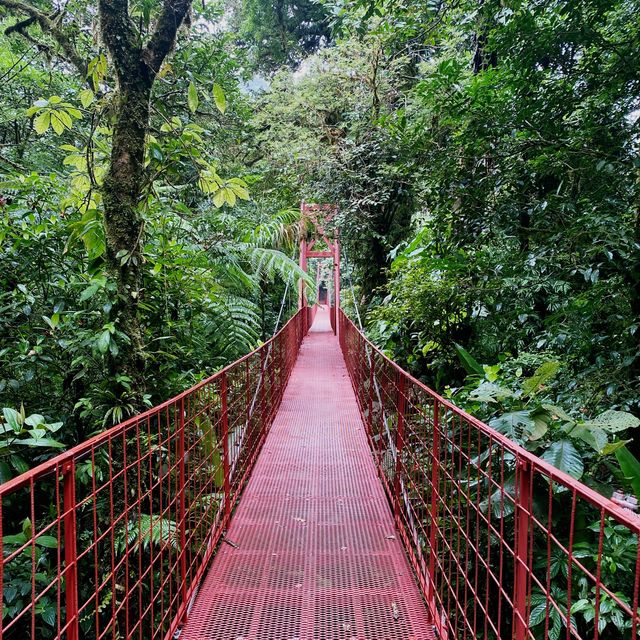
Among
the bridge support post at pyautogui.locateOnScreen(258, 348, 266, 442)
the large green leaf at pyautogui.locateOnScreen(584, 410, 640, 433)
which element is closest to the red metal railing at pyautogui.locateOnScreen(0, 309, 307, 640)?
the bridge support post at pyautogui.locateOnScreen(258, 348, 266, 442)

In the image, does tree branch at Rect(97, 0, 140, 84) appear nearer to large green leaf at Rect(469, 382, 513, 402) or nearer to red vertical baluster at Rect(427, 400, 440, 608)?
red vertical baluster at Rect(427, 400, 440, 608)

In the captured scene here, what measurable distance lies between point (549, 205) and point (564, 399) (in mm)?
1113

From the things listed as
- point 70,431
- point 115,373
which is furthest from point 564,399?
point 70,431

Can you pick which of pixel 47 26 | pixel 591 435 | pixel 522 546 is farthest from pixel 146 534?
pixel 47 26

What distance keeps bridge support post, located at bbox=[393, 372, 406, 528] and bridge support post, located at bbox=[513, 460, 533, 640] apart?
1.36 meters

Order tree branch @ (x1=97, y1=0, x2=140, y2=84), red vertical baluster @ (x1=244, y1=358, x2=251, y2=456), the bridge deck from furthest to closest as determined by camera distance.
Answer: red vertical baluster @ (x1=244, y1=358, x2=251, y2=456) < tree branch @ (x1=97, y1=0, x2=140, y2=84) < the bridge deck

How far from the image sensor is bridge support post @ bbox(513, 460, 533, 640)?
1105mm

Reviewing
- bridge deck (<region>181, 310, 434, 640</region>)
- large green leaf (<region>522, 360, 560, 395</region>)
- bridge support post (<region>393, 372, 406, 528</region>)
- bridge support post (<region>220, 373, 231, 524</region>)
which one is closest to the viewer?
bridge deck (<region>181, 310, 434, 640</region>)

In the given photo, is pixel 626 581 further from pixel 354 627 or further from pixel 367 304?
pixel 367 304

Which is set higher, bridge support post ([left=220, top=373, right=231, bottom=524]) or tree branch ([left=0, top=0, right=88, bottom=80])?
tree branch ([left=0, top=0, right=88, bottom=80])

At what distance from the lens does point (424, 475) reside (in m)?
2.05

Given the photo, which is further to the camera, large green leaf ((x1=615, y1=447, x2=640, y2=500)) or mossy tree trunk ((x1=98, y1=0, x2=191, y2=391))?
mossy tree trunk ((x1=98, y1=0, x2=191, y2=391))

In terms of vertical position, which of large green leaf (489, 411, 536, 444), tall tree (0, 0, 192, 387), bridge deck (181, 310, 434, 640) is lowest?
bridge deck (181, 310, 434, 640)

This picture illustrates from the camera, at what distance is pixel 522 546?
112 centimetres
